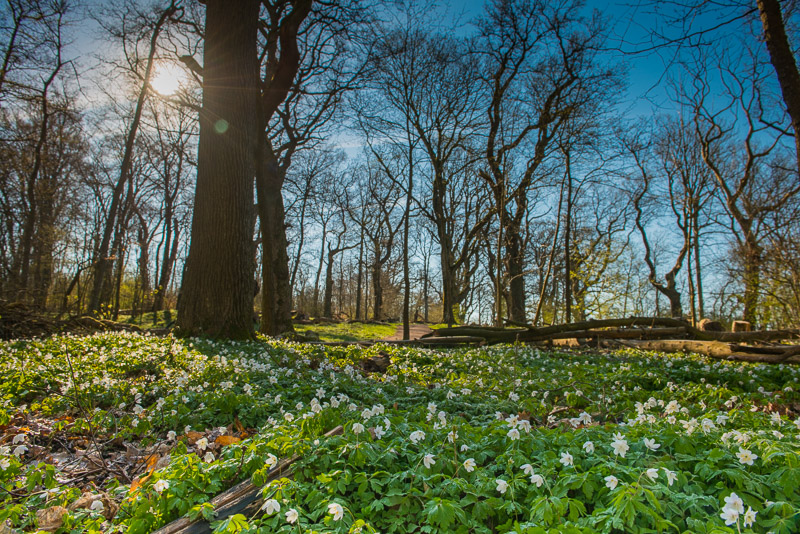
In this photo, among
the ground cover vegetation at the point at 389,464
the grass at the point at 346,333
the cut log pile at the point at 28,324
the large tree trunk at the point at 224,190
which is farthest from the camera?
the grass at the point at 346,333

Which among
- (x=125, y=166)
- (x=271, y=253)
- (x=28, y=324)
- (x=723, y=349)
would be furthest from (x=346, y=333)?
(x=723, y=349)

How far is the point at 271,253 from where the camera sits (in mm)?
11094

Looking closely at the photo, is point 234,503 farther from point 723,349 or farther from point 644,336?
point 644,336

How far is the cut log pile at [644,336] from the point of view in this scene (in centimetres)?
835

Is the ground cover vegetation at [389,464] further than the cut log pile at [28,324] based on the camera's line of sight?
No

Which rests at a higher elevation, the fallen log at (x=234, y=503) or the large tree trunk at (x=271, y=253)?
the large tree trunk at (x=271, y=253)

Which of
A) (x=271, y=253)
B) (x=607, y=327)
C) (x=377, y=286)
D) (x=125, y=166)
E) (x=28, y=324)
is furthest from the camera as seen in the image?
(x=377, y=286)

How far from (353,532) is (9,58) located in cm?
2025

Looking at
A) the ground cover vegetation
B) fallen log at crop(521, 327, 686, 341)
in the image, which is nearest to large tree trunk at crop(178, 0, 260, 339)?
the ground cover vegetation

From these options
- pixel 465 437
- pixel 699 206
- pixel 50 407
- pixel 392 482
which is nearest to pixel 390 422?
pixel 465 437

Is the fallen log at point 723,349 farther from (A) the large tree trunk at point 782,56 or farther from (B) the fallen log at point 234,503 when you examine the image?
(B) the fallen log at point 234,503

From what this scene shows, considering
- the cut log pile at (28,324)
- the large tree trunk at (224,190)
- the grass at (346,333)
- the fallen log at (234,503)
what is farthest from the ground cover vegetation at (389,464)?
the grass at (346,333)

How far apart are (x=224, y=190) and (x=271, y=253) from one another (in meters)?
3.24

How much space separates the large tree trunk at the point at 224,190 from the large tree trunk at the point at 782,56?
9.37 meters
